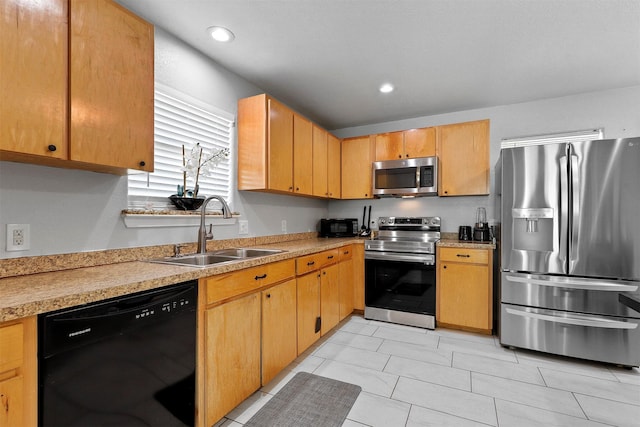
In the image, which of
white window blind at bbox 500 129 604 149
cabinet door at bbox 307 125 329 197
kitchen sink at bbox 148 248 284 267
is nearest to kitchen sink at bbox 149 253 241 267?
kitchen sink at bbox 148 248 284 267

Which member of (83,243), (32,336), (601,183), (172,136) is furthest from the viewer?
(601,183)

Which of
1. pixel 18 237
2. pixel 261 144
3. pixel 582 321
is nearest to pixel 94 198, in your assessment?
pixel 18 237

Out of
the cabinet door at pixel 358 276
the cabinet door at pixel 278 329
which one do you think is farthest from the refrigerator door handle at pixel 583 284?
the cabinet door at pixel 278 329

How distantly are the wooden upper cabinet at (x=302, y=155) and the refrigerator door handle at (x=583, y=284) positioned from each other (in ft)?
7.04

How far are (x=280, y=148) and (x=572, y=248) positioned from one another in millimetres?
2571

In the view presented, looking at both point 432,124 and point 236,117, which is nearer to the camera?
point 236,117

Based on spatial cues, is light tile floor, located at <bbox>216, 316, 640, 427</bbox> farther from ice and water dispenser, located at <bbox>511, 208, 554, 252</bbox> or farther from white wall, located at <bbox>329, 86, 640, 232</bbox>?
white wall, located at <bbox>329, 86, 640, 232</bbox>

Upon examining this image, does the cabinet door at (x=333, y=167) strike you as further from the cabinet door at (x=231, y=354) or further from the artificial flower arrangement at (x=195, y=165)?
→ the cabinet door at (x=231, y=354)

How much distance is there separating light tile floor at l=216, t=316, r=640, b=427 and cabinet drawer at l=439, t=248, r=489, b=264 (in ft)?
2.45

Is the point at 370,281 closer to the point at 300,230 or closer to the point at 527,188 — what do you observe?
the point at 300,230

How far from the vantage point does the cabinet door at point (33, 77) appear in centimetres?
112

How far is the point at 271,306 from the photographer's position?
2.04 meters

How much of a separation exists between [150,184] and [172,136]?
0.40 m

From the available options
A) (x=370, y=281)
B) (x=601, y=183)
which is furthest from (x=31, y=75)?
(x=601, y=183)
